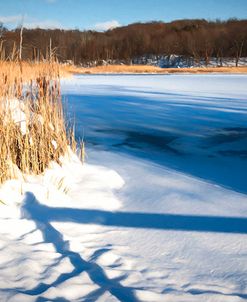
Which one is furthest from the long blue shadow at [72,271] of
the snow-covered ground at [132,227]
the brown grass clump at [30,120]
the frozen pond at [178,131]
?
the frozen pond at [178,131]

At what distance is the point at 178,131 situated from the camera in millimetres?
4203

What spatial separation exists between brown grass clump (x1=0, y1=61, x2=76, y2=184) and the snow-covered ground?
134 mm

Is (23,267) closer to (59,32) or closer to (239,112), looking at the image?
(239,112)

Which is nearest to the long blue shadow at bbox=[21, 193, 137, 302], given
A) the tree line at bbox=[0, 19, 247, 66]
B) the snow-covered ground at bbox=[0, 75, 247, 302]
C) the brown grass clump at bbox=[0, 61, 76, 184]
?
the snow-covered ground at bbox=[0, 75, 247, 302]

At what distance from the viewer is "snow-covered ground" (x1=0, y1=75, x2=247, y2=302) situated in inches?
49.1

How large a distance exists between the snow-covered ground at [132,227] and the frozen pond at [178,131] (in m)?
0.03

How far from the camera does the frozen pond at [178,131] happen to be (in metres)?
2.91

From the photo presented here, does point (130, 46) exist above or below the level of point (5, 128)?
above

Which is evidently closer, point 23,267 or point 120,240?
point 23,267

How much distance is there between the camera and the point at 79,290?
1198 mm

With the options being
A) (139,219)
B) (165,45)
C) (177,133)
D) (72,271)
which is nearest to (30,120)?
(139,219)

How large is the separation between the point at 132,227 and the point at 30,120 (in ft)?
3.79

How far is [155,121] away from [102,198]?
2.88 meters

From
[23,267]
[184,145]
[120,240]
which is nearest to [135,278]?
[120,240]
